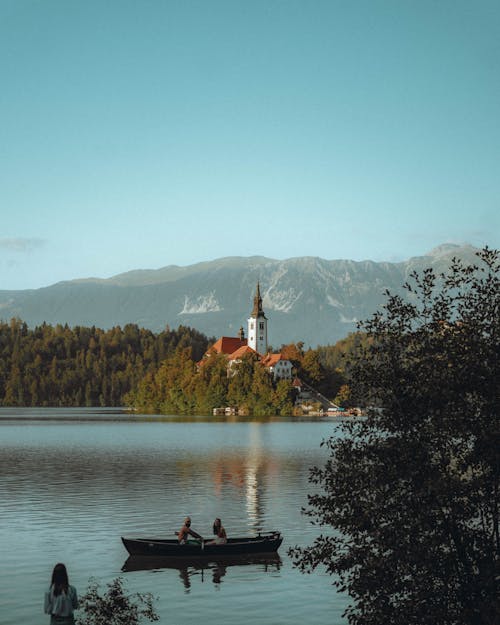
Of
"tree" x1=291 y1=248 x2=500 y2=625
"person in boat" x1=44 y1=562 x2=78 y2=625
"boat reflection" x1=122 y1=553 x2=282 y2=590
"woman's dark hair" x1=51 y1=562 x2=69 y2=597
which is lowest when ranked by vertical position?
"boat reflection" x1=122 y1=553 x2=282 y2=590

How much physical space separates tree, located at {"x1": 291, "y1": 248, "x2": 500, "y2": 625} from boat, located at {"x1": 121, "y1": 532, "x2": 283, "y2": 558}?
1678cm

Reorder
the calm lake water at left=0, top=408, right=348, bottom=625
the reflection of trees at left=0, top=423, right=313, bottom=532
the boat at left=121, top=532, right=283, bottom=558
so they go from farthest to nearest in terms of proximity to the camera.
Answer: the reflection of trees at left=0, top=423, right=313, bottom=532, the boat at left=121, top=532, right=283, bottom=558, the calm lake water at left=0, top=408, right=348, bottom=625

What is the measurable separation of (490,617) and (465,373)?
18.9 ft

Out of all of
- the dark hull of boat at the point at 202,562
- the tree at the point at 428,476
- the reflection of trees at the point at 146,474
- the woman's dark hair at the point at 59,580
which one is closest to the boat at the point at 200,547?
the dark hull of boat at the point at 202,562

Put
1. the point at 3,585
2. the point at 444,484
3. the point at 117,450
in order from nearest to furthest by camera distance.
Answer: the point at 444,484
the point at 3,585
the point at 117,450

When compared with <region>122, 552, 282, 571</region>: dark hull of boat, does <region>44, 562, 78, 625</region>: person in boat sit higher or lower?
higher

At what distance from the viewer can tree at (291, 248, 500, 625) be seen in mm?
20578

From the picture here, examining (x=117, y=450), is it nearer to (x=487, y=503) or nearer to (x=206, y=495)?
(x=206, y=495)

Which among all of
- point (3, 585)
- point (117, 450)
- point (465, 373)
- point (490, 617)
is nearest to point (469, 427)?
point (465, 373)

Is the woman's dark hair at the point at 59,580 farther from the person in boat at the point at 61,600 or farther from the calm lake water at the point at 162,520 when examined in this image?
the calm lake water at the point at 162,520

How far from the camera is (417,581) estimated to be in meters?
20.5

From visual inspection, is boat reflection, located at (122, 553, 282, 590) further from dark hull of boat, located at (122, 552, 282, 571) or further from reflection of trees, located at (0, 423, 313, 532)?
reflection of trees, located at (0, 423, 313, 532)

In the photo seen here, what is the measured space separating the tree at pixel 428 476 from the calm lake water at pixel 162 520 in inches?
67.2

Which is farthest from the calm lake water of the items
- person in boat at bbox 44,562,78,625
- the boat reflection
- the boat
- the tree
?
person in boat at bbox 44,562,78,625
